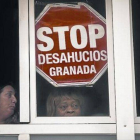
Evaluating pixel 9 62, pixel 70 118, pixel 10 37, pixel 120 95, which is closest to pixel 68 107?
pixel 70 118

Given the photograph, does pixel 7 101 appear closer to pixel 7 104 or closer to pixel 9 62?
pixel 7 104

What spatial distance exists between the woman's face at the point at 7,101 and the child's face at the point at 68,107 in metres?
0.50

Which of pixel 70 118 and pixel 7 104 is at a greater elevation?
pixel 7 104

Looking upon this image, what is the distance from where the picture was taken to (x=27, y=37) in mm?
4793

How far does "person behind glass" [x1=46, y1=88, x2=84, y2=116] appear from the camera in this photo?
4.72 meters

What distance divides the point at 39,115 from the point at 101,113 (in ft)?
2.21

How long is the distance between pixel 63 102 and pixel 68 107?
0.25 ft

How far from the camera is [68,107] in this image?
187 inches

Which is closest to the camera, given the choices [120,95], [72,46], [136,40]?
[120,95]

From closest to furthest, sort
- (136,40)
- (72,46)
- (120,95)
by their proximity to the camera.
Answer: (120,95) < (136,40) < (72,46)

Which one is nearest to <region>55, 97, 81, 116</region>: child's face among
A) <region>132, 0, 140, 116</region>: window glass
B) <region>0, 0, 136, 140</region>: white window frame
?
<region>0, 0, 136, 140</region>: white window frame

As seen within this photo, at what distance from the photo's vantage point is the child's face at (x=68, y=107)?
4.71m

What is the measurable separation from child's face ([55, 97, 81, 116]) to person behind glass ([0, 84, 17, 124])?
1.61 feet

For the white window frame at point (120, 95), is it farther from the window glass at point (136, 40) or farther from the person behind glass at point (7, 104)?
the person behind glass at point (7, 104)
